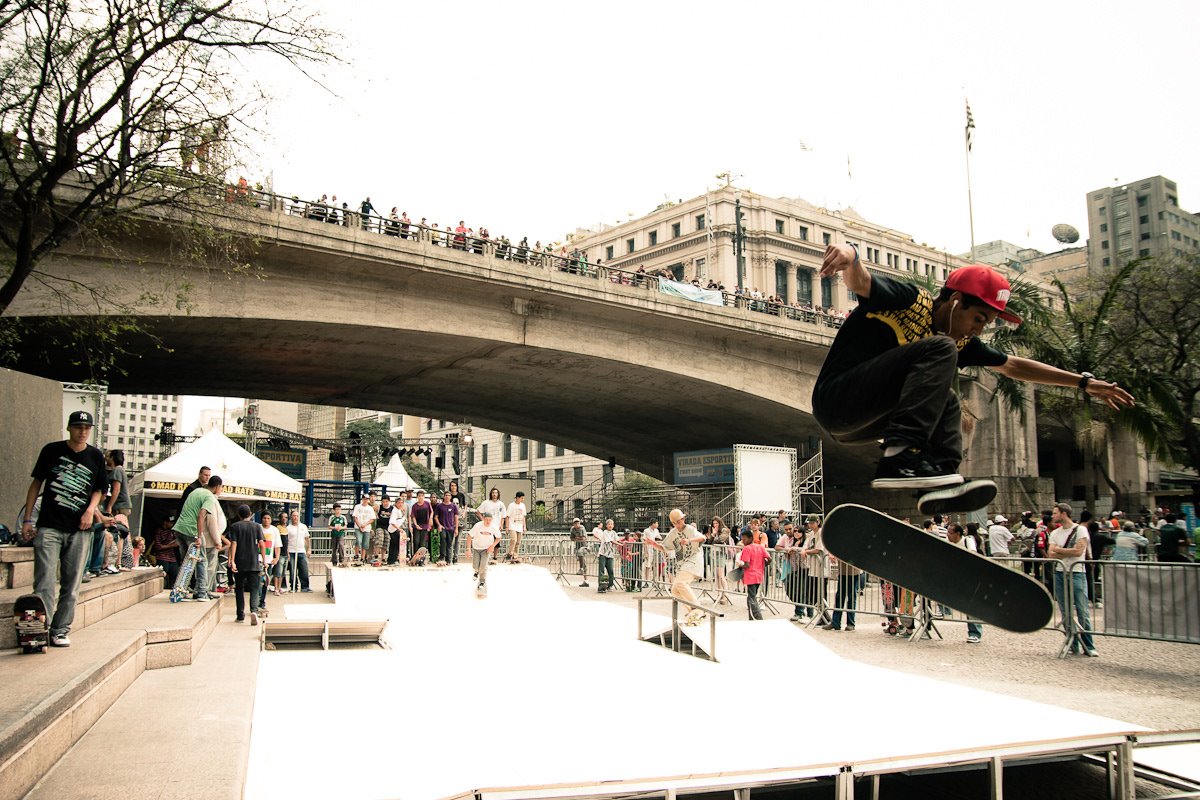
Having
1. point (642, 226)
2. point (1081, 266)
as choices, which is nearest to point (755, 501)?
point (642, 226)

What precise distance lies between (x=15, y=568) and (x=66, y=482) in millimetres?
2573

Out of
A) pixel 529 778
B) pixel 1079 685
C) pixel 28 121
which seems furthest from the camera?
pixel 28 121

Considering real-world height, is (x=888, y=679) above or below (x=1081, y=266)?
below

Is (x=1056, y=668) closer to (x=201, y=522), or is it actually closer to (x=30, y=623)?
(x=30, y=623)

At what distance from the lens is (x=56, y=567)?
20.5 ft

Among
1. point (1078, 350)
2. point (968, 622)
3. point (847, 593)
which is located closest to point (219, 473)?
point (847, 593)

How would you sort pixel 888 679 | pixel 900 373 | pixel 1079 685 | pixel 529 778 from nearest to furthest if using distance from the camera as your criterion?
1. pixel 900 373
2. pixel 529 778
3. pixel 888 679
4. pixel 1079 685

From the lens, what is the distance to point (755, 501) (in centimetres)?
2794

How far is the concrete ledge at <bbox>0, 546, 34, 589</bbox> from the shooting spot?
7.78 metres

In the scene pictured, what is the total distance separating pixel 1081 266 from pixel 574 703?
94877mm

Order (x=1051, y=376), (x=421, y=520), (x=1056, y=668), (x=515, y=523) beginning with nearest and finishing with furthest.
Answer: (x=1051, y=376) → (x=1056, y=668) → (x=421, y=520) → (x=515, y=523)

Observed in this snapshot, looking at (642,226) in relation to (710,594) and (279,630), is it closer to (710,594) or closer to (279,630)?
(710,594)

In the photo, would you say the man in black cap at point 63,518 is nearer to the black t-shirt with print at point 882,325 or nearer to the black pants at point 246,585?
the black t-shirt with print at point 882,325

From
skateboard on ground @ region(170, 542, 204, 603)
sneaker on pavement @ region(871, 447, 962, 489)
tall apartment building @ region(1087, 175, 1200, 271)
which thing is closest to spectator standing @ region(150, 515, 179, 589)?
skateboard on ground @ region(170, 542, 204, 603)
